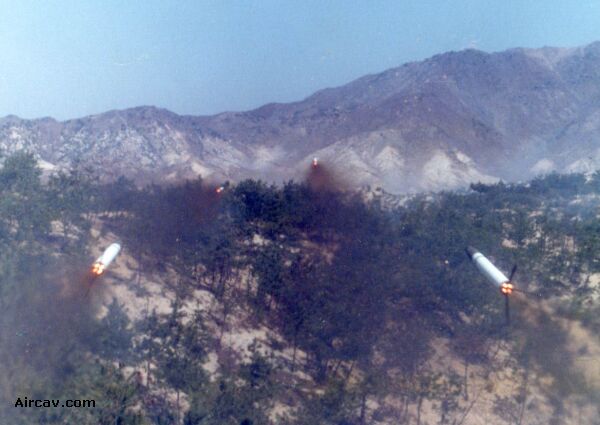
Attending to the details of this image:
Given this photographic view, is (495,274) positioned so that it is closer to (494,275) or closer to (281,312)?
(494,275)

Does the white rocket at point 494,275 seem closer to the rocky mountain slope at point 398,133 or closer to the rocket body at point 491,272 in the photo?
the rocket body at point 491,272

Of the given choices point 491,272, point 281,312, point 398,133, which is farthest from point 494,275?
point 398,133

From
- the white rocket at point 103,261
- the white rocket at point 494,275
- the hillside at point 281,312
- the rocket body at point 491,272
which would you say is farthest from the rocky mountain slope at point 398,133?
the white rocket at point 494,275

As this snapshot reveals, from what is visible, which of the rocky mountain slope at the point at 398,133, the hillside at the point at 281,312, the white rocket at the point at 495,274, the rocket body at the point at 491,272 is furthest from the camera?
the rocky mountain slope at the point at 398,133

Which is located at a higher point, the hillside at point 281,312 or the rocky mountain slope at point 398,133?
the rocky mountain slope at point 398,133

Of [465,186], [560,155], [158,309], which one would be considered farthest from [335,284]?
[560,155]

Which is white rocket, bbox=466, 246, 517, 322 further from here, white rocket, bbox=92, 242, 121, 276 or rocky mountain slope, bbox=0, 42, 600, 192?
rocky mountain slope, bbox=0, 42, 600, 192

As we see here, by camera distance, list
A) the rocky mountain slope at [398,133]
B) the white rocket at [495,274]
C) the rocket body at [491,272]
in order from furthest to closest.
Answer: the rocky mountain slope at [398,133] → the rocket body at [491,272] → the white rocket at [495,274]

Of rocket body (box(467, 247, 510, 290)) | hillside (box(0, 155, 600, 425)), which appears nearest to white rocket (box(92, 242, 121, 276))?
hillside (box(0, 155, 600, 425))

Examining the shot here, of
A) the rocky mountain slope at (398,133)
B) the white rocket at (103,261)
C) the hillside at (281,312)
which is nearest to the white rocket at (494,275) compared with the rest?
the hillside at (281,312)

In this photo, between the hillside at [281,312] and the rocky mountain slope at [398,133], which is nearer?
the hillside at [281,312]
